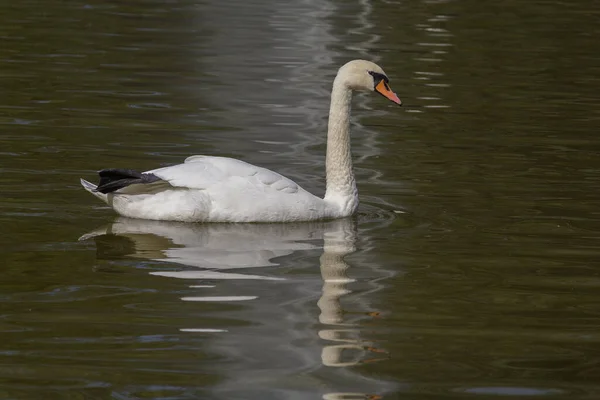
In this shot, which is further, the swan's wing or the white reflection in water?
the swan's wing

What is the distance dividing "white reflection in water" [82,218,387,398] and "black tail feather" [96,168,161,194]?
0.31 m

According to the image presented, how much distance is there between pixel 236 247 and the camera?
9.74 meters

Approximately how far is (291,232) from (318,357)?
3247 mm

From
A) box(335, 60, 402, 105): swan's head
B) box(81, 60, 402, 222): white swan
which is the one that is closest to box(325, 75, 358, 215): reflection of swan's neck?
box(335, 60, 402, 105): swan's head

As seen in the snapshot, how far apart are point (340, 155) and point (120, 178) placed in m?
1.79

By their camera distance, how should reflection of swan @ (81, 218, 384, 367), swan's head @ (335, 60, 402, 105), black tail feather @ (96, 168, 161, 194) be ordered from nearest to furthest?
reflection of swan @ (81, 218, 384, 367) < black tail feather @ (96, 168, 161, 194) < swan's head @ (335, 60, 402, 105)

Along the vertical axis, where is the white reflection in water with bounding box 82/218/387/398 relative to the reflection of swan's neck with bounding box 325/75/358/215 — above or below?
below

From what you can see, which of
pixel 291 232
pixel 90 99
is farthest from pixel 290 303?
pixel 90 99

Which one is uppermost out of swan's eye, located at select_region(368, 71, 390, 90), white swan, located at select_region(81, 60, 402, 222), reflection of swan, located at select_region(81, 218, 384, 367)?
swan's eye, located at select_region(368, 71, 390, 90)

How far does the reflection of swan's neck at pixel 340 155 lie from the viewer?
35.9 feet

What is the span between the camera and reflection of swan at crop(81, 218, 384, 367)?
8641 millimetres

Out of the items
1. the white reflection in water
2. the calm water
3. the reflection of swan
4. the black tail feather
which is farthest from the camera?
the black tail feather

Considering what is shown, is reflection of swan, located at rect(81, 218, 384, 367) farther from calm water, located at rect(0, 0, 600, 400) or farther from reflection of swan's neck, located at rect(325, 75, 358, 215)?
reflection of swan's neck, located at rect(325, 75, 358, 215)

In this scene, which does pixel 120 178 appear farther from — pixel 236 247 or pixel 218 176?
pixel 236 247
